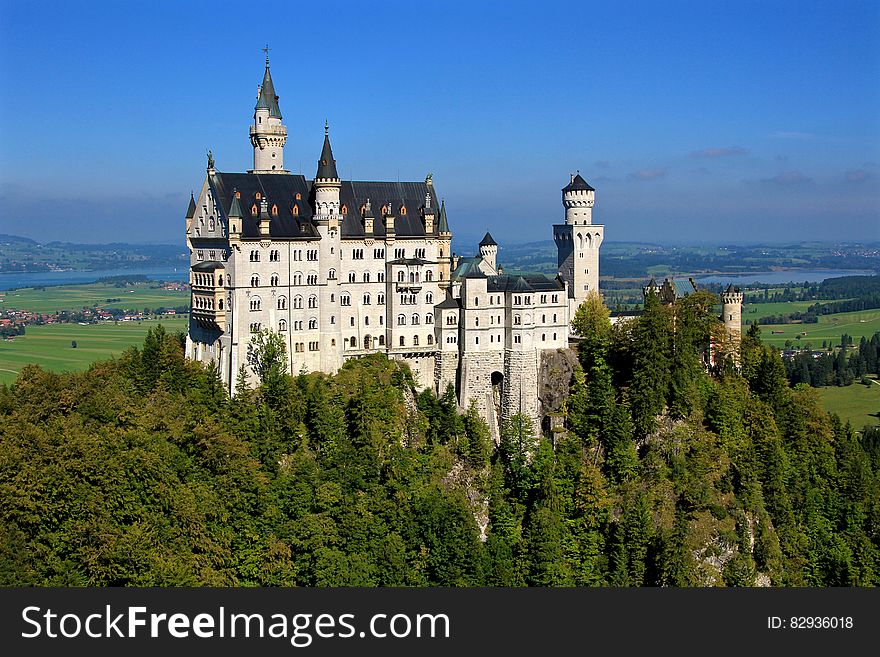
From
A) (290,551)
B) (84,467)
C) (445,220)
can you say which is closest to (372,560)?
(290,551)

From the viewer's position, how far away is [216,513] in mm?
69938

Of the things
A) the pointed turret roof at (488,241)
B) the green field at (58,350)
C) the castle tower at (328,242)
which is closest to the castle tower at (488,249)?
the pointed turret roof at (488,241)

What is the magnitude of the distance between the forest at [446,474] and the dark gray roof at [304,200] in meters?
9.10

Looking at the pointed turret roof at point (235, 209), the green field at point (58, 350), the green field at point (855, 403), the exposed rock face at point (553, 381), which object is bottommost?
the green field at point (855, 403)

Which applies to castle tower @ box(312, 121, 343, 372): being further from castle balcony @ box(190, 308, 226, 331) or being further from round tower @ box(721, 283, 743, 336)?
round tower @ box(721, 283, 743, 336)

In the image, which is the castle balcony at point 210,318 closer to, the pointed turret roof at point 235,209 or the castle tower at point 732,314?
the pointed turret roof at point 235,209

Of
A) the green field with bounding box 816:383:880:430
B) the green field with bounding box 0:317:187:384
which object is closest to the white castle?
the green field with bounding box 816:383:880:430

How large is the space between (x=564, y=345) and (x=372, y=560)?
23.1 m

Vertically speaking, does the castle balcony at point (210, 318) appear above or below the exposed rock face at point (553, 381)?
above

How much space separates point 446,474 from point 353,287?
1540 cm

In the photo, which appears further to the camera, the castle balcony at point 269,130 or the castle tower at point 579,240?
the castle tower at point 579,240

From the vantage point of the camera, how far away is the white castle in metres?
79.4

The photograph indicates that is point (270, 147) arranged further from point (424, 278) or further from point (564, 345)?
point (564, 345)

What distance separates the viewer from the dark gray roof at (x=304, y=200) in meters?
80.1
